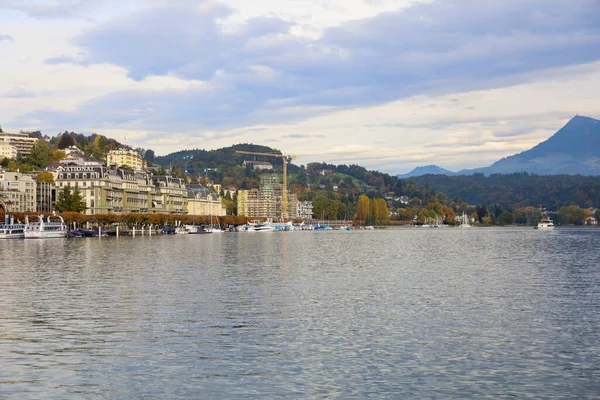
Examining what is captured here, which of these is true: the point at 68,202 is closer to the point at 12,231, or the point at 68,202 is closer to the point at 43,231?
the point at 12,231

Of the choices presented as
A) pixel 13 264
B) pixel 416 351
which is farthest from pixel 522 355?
pixel 13 264

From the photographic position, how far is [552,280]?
49.7 m

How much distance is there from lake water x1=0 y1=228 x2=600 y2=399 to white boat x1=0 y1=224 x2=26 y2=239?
4039 inches

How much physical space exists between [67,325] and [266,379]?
40.5ft

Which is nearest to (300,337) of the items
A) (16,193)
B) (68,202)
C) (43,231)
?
(43,231)

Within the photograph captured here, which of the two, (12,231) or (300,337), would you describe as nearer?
(300,337)

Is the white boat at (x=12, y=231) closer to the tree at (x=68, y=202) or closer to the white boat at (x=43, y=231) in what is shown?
the white boat at (x=43, y=231)

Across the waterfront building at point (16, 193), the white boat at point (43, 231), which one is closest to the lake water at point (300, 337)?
the white boat at point (43, 231)

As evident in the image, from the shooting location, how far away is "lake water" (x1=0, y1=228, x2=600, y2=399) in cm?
2075

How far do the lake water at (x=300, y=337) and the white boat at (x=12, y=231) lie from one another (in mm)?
102586

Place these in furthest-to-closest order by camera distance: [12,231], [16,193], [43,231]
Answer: [16,193]
[12,231]
[43,231]

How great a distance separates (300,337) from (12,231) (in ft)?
456

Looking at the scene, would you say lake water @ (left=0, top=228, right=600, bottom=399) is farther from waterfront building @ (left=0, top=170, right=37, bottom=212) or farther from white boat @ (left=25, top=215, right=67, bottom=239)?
waterfront building @ (left=0, top=170, right=37, bottom=212)

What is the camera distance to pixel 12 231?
153625 mm
